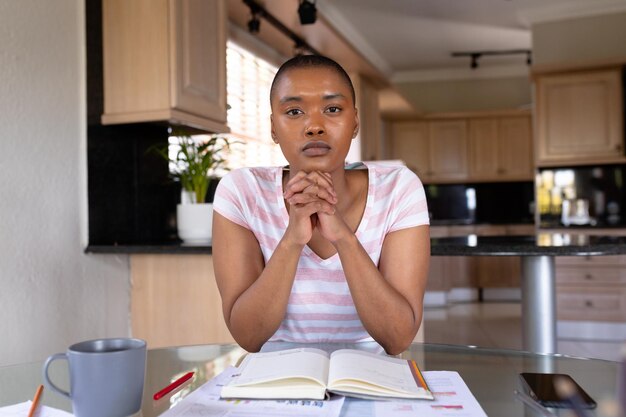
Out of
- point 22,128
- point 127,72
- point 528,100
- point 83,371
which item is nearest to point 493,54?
point 528,100

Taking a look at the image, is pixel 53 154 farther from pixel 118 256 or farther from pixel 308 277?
pixel 308 277

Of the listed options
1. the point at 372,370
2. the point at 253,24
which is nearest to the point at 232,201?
the point at 372,370

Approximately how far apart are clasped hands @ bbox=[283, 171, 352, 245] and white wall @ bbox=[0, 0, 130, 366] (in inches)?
45.1

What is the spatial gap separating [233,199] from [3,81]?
3.33ft

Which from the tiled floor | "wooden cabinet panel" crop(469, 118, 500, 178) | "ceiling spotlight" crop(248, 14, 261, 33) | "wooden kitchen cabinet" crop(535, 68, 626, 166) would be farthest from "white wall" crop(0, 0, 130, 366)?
"wooden cabinet panel" crop(469, 118, 500, 178)

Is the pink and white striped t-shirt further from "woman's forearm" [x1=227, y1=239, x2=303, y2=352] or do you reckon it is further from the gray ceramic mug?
the gray ceramic mug

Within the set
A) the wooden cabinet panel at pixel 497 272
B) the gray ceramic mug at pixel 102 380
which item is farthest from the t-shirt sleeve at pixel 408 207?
the wooden cabinet panel at pixel 497 272

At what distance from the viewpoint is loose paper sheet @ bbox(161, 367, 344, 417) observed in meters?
0.70

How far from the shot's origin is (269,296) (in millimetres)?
1130

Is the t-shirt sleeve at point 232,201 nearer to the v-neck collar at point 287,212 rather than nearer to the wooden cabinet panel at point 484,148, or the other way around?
the v-neck collar at point 287,212

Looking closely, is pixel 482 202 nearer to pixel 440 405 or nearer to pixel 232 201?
pixel 232 201

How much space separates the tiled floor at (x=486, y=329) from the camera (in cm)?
413

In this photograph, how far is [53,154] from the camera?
2.04 m

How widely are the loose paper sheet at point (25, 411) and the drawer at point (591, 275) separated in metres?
4.33
